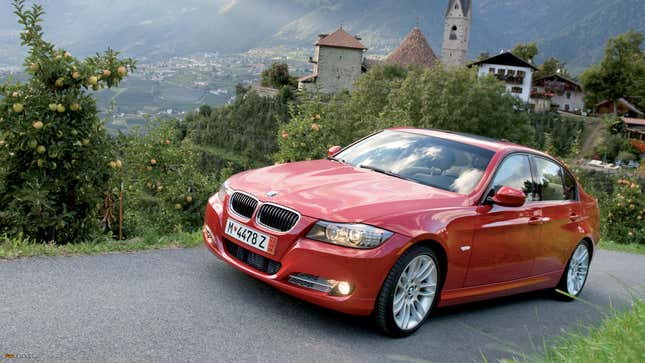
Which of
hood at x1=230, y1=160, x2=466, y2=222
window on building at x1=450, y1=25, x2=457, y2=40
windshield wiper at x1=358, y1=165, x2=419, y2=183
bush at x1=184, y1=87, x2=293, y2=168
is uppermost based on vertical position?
window on building at x1=450, y1=25, x2=457, y2=40

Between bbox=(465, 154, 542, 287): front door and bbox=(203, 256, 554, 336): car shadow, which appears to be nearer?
bbox=(203, 256, 554, 336): car shadow

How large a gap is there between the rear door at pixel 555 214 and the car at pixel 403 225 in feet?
0.05

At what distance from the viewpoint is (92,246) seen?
260 inches

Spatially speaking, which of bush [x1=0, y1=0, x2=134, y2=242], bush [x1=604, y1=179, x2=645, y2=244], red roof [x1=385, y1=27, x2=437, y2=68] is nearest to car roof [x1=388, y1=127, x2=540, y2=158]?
bush [x1=0, y1=0, x2=134, y2=242]

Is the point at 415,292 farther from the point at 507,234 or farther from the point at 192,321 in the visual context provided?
the point at 192,321

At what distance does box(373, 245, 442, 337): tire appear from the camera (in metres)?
4.98

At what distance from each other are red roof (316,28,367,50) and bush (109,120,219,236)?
9041 cm

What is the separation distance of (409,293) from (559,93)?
4162 inches

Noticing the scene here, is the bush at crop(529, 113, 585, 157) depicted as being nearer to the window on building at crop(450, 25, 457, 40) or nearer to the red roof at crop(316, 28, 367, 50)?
the red roof at crop(316, 28, 367, 50)

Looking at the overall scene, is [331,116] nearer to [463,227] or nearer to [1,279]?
[463,227]

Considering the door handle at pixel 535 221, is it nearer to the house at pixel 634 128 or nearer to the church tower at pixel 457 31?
the house at pixel 634 128

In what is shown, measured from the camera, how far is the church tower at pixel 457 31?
120500 mm

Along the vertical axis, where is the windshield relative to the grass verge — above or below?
above

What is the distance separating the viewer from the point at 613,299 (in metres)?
8.08
